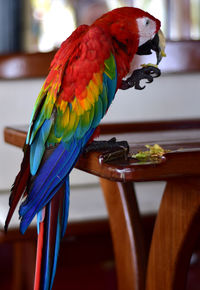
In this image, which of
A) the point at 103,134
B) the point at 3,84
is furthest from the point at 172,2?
the point at 103,134

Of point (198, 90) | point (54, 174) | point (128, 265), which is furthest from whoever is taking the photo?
point (198, 90)

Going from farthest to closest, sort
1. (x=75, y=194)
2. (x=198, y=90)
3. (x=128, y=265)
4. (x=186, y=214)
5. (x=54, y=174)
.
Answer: (x=198, y=90)
(x=75, y=194)
(x=128, y=265)
(x=186, y=214)
(x=54, y=174)

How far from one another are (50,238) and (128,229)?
1.30 feet

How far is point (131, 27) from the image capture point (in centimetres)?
96

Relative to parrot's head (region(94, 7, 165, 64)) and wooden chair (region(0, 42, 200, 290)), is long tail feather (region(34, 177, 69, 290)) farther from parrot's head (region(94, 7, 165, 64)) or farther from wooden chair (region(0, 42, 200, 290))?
parrot's head (region(94, 7, 165, 64))

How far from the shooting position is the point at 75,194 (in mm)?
1714

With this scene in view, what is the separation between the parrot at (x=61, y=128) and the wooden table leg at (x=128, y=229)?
353 mm

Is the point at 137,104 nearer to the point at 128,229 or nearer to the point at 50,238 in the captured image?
the point at 128,229

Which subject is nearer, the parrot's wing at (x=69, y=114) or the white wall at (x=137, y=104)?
the parrot's wing at (x=69, y=114)

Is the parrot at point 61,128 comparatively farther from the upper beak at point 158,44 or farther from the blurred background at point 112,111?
the blurred background at point 112,111

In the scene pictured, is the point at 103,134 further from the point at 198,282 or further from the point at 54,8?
the point at 54,8

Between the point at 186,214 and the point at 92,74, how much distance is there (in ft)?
1.03

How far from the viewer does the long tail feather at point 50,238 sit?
0.91m

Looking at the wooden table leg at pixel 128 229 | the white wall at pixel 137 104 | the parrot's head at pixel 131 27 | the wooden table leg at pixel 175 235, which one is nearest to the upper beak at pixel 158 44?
the parrot's head at pixel 131 27
